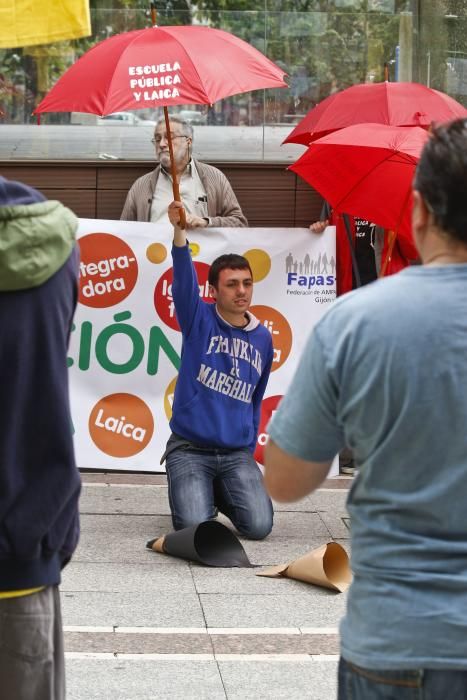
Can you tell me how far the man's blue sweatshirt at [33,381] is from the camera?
8.64 ft

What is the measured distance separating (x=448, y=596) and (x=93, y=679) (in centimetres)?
256

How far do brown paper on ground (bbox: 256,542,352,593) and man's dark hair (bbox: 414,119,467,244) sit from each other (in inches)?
143

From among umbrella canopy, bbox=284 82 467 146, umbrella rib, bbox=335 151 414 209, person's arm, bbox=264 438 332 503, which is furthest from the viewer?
umbrella canopy, bbox=284 82 467 146

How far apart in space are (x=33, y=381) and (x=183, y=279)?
381cm

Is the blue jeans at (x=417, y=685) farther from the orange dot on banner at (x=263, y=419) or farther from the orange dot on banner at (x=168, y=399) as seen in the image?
the orange dot on banner at (x=168, y=399)

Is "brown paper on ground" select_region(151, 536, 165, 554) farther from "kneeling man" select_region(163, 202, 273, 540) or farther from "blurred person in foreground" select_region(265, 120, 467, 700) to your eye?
"blurred person in foreground" select_region(265, 120, 467, 700)

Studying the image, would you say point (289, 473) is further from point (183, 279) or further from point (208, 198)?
point (208, 198)

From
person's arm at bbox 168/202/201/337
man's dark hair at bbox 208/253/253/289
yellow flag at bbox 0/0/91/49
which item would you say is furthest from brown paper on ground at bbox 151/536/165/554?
yellow flag at bbox 0/0/91/49

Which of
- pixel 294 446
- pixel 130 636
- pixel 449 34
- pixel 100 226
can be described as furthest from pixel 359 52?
pixel 294 446

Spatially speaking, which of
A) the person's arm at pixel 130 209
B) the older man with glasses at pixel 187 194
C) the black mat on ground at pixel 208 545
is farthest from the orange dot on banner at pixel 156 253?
the black mat on ground at pixel 208 545

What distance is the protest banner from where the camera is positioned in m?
7.83

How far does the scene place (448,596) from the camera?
2174mm

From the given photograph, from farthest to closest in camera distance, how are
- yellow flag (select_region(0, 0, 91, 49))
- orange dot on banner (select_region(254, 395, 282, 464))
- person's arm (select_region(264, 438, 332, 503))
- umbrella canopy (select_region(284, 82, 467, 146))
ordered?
orange dot on banner (select_region(254, 395, 282, 464))
umbrella canopy (select_region(284, 82, 467, 146))
yellow flag (select_region(0, 0, 91, 49))
person's arm (select_region(264, 438, 332, 503))

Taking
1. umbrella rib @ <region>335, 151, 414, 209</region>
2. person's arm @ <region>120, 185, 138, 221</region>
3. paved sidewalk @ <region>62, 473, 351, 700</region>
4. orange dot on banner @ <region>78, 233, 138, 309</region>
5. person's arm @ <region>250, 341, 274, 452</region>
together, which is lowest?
paved sidewalk @ <region>62, 473, 351, 700</region>
